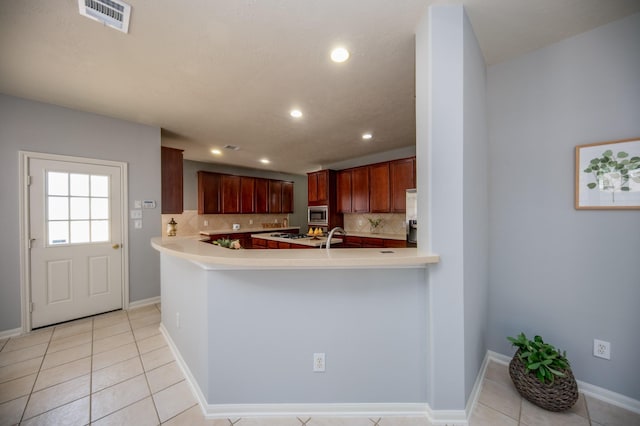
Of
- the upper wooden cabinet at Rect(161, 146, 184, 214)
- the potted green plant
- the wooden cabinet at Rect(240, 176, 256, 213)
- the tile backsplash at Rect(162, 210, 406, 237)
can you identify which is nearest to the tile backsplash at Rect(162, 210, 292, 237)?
the tile backsplash at Rect(162, 210, 406, 237)

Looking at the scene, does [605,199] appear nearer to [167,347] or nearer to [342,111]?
[342,111]

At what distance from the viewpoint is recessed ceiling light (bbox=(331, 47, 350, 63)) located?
1848 millimetres

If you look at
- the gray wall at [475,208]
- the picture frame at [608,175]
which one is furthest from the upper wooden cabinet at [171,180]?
the picture frame at [608,175]

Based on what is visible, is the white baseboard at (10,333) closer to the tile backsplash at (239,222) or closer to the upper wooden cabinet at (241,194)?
the tile backsplash at (239,222)

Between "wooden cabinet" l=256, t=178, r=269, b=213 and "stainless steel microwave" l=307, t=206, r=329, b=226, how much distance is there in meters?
1.38

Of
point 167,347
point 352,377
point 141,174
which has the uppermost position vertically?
point 141,174

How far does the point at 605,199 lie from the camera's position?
65.3 inches

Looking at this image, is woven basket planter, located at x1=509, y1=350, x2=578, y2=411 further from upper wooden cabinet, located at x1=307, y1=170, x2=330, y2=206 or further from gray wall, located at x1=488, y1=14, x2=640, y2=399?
upper wooden cabinet, located at x1=307, y1=170, x2=330, y2=206

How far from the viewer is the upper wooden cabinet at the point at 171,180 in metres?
3.69

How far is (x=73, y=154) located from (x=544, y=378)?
4894 millimetres

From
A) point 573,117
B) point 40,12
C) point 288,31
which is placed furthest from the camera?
point 573,117

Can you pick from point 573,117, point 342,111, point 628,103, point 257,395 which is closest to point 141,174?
point 342,111

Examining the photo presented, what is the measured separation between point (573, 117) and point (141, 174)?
4574mm

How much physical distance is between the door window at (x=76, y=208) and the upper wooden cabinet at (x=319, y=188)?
3760 mm
